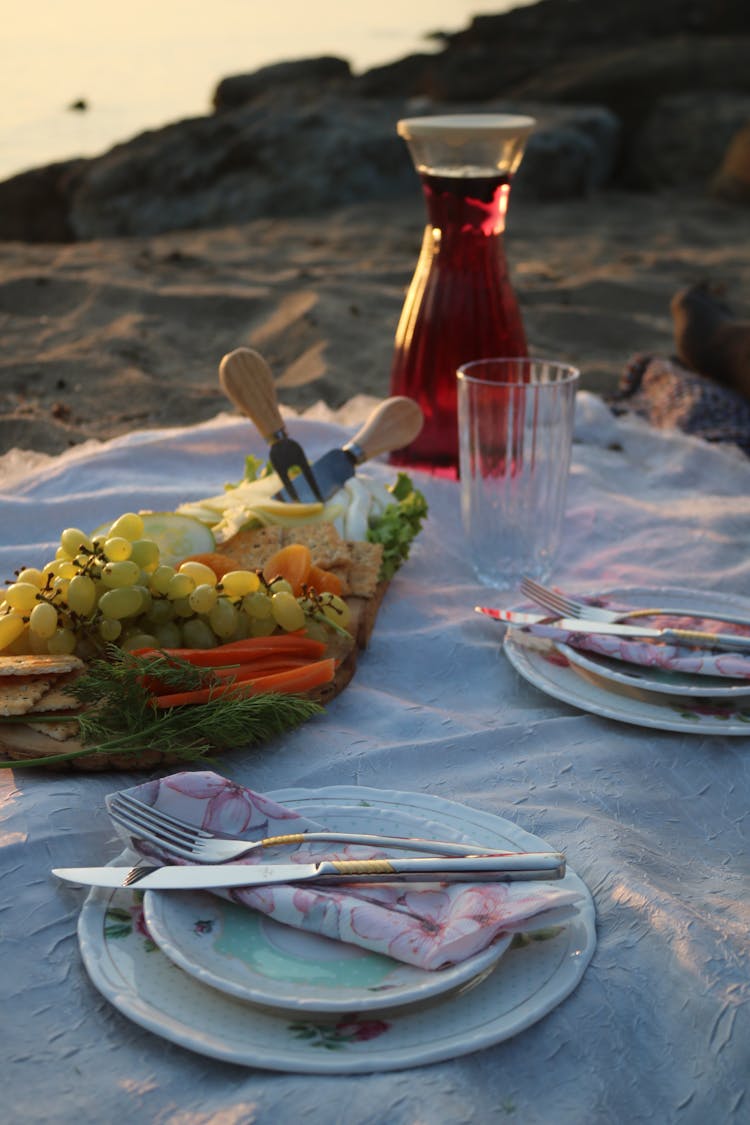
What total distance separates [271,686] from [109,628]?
19cm

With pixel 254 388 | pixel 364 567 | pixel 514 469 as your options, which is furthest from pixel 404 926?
pixel 254 388

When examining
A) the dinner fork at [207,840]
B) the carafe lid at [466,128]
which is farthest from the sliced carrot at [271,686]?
the carafe lid at [466,128]

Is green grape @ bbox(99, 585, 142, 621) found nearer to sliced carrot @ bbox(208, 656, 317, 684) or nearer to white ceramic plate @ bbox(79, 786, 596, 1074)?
sliced carrot @ bbox(208, 656, 317, 684)

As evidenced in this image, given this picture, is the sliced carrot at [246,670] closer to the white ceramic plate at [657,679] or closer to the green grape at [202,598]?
the green grape at [202,598]

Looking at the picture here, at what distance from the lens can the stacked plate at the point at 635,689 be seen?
1273 millimetres

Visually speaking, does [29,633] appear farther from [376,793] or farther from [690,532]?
[690,532]

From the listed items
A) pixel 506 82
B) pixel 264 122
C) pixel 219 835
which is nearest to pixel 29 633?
pixel 219 835

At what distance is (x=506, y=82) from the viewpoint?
8.77 m

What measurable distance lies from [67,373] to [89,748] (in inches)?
87.4

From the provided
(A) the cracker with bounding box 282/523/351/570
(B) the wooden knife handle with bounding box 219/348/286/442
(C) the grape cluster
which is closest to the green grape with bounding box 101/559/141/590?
(C) the grape cluster

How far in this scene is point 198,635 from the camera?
1311 millimetres

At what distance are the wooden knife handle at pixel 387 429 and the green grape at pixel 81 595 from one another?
62cm

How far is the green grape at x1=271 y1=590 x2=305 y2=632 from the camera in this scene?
1330mm

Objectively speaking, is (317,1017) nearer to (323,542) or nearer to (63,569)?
(63,569)
